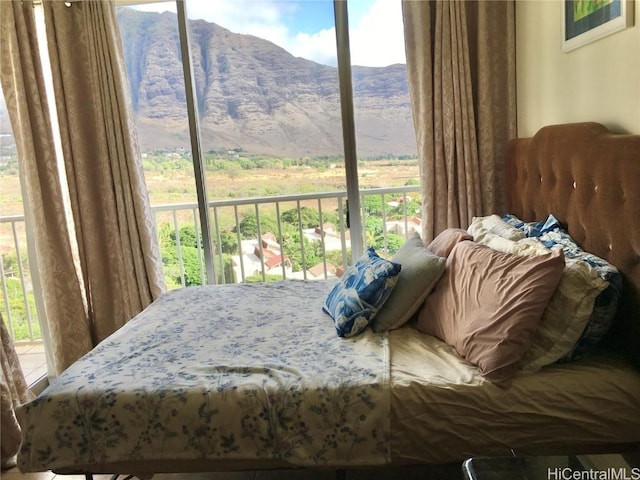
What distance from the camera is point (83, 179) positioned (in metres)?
3.07

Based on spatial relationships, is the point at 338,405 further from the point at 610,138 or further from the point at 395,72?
the point at 395,72

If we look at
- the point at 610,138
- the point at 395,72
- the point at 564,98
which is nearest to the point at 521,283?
the point at 610,138

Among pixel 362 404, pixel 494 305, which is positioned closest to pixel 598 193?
pixel 494 305

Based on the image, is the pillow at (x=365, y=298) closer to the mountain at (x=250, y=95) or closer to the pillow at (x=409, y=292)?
the pillow at (x=409, y=292)

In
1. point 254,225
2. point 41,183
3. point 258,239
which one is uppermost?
point 41,183

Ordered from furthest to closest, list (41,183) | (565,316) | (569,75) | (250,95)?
1. (250,95)
2. (41,183)
3. (569,75)
4. (565,316)

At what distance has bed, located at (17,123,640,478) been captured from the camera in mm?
1517

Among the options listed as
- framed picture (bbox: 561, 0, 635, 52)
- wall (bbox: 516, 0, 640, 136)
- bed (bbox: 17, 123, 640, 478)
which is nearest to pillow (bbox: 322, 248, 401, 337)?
bed (bbox: 17, 123, 640, 478)

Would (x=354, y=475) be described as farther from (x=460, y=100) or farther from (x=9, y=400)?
(x=460, y=100)

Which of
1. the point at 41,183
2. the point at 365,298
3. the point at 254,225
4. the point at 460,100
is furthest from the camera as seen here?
the point at 254,225

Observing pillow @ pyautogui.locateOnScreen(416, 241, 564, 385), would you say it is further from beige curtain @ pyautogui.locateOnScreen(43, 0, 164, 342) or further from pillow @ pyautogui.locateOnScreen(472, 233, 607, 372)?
beige curtain @ pyautogui.locateOnScreen(43, 0, 164, 342)

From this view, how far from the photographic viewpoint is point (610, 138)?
1.69m

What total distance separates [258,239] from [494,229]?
2091 mm

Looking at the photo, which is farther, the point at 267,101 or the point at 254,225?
the point at 254,225
